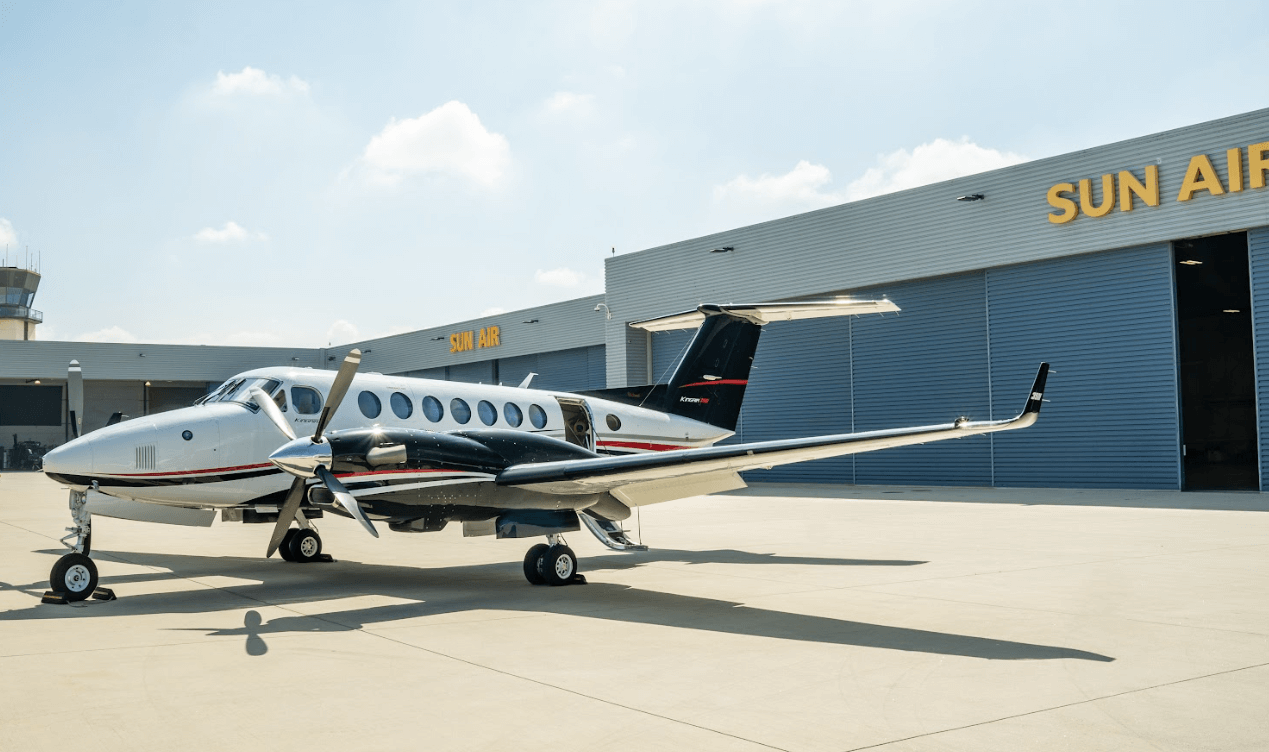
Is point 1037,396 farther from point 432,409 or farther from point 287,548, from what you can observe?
point 287,548

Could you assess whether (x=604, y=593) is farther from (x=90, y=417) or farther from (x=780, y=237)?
(x=90, y=417)

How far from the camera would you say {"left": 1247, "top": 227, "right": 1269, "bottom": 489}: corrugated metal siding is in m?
23.3

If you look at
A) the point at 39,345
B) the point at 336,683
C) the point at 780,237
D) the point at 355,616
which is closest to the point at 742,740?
the point at 336,683

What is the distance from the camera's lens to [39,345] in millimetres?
60500

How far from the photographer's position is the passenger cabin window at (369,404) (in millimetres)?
13623

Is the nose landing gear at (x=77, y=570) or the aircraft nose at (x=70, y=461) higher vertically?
the aircraft nose at (x=70, y=461)

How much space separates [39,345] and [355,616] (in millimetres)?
61680

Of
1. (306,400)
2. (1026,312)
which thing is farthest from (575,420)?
(1026,312)

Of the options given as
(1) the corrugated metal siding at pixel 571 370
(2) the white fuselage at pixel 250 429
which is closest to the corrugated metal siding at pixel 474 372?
(1) the corrugated metal siding at pixel 571 370

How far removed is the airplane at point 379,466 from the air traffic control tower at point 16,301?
7856 centimetres

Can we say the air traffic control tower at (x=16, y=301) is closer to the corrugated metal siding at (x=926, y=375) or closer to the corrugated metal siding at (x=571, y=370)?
the corrugated metal siding at (x=571, y=370)

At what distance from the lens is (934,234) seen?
30.7 metres

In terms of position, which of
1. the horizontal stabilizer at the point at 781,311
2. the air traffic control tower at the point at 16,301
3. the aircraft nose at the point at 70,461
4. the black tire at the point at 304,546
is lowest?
the black tire at the point at 304,546

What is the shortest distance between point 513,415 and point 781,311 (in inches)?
216
